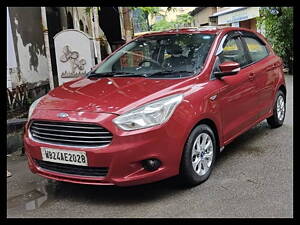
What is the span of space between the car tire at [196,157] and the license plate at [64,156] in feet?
3.13

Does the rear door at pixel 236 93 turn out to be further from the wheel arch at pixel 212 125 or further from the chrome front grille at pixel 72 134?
the chrome front grille at pixel 72 134

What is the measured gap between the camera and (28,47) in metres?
7.59

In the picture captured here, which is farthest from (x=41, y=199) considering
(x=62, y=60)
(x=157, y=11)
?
(x=157, y=11)

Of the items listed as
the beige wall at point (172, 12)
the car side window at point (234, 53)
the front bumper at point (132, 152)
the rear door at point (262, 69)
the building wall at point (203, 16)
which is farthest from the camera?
the building wall at point (203, 16)

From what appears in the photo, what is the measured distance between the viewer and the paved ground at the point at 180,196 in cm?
338

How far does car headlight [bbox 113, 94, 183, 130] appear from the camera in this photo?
338 centimetres

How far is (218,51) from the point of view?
4492mm

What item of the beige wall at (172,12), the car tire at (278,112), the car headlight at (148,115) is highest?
the beige wall at (172,12)

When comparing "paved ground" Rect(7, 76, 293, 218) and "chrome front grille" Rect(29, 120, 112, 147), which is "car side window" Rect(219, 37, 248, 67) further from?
"chrome front grille" Rect(29, 120, 112, 147)

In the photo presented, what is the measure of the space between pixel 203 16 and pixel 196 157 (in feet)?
105

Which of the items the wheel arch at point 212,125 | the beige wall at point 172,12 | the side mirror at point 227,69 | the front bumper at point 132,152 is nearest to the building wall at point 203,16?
the beige wall at point 172,12

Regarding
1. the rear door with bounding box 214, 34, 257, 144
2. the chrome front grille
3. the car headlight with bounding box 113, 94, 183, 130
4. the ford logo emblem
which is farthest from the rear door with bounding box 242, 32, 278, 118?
the ford logo emblem

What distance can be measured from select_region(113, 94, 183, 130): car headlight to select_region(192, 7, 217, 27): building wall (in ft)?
95.4
